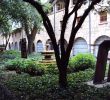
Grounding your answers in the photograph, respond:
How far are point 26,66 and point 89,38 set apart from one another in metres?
18.0

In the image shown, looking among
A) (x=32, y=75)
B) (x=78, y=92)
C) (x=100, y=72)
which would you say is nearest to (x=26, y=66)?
(x=32, y=75)

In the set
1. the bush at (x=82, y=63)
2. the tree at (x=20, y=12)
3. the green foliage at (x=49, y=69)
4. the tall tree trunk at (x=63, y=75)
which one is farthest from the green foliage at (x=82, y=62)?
the tree at (x=20, y=12)

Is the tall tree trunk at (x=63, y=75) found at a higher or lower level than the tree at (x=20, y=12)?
lower

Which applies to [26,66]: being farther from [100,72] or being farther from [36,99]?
[36,99]

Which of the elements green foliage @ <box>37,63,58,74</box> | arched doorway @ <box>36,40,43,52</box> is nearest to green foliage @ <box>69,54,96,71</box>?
green foliage @ <box>37,63,58,74</box>

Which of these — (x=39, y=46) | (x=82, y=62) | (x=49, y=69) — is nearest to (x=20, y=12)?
(x=82, y=62)

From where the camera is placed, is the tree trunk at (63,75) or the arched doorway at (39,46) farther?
the arched doorway at (39,46)

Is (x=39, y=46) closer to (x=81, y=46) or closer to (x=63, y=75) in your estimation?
(x=81, y=46)

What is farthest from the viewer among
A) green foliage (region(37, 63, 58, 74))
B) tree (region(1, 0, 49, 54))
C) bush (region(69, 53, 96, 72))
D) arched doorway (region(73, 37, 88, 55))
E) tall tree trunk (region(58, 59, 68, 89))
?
arched doorway (region(73, 37, 88, 55))

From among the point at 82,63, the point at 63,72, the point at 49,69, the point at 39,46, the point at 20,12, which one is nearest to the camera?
the point at 63,72

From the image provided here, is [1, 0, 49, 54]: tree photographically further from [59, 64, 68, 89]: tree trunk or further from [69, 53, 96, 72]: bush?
[59, 64, 68, 89]: tree trunk

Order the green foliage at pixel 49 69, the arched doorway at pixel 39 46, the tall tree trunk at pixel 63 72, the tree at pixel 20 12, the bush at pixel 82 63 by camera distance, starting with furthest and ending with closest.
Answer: the arched doorway at pixel 39 46 → the tree at pixel 20 12 → the bush at pixel 82 63 → the green foliage at pixel 49 69 → the tall tree trunk at pixel 63 72

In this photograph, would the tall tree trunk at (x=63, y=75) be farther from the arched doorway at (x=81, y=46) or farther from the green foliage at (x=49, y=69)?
the arched doorway at (x=81, y=46)

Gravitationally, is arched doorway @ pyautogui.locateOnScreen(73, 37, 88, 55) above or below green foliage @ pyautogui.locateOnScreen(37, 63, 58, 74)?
above
